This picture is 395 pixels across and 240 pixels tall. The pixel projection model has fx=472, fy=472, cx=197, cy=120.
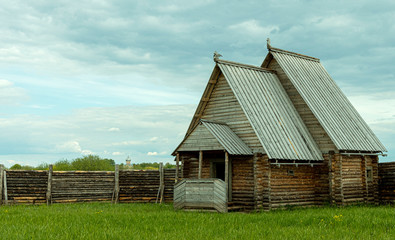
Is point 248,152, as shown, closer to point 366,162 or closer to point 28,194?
point 366,162

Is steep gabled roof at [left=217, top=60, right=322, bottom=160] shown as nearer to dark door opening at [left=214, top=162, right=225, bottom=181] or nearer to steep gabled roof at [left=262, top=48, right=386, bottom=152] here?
steep gabled roof at [left=262, top=48, right=386, bottom=152]

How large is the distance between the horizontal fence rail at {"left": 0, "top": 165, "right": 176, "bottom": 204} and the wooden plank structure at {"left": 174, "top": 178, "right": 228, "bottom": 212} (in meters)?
6.48

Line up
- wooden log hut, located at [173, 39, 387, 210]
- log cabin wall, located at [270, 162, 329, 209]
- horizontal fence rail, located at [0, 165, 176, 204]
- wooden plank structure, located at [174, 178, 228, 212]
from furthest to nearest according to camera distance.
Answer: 1. horizontal fence rail, located at [0, 165, 176, 204]
2. log cabin wall, located at [270, 162, 329, 209]
3. wooden log hut, located at [173, 39, 387, 210]
4. wooden plank structure, located at [174, 178, 228, 212]

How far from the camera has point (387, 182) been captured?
2942cm

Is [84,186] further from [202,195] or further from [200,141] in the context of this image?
[200,141]

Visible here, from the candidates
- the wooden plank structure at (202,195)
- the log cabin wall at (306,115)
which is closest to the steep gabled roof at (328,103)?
the log cabin wall at (306,115)

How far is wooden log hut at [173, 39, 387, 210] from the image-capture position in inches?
926

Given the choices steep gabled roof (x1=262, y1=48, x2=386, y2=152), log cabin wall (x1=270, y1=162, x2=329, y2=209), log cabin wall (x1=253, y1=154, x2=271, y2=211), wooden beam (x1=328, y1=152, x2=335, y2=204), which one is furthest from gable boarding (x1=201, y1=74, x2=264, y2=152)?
wooden beam (x1=328, y1=152, x2=335, y2=204)

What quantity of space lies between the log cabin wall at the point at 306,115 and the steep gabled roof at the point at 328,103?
292 mm

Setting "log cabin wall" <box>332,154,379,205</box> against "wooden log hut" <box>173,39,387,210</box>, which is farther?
"log cabin wall" <box>332,154,379,205</box>

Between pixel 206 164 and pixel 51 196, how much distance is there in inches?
397

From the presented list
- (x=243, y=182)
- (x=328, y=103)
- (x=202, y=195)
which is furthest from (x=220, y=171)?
(x=328, y=103)

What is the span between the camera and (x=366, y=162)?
28.6m

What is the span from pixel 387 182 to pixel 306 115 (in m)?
7.24
